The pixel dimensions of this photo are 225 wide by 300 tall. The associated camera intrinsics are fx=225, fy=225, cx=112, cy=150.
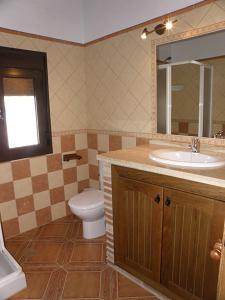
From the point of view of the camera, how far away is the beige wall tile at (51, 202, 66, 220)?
8.18 feet

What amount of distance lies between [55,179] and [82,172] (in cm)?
36

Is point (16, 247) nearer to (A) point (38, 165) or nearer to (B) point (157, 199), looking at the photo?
(A) point (38, 165)

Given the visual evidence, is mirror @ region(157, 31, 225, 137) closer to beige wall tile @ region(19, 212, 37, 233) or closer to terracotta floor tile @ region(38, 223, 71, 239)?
terracotta floor tile @ region(38, 223, 71, 239)

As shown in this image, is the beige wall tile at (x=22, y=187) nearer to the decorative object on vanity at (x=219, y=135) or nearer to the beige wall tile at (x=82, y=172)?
the beige wall tile at (x=82, y=172)

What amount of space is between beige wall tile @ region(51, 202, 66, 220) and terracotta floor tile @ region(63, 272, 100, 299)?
33.7 inches

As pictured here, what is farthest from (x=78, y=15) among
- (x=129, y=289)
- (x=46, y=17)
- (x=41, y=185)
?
(x=129, y=289)

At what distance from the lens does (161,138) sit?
6.49 ft

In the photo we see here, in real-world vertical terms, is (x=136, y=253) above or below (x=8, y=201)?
below

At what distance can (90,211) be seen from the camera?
1978mm

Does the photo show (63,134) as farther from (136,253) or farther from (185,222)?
(185,222)

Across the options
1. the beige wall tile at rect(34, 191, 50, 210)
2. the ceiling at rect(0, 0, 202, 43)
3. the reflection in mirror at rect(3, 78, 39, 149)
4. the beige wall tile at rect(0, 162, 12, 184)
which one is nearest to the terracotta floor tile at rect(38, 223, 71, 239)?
the beige wall tile at rect(34, 191, 50, 210)

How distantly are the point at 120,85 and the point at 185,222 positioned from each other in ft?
4.75

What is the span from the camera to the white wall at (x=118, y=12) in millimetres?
1783

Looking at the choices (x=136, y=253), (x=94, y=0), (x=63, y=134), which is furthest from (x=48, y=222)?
(x=94, y=0)
